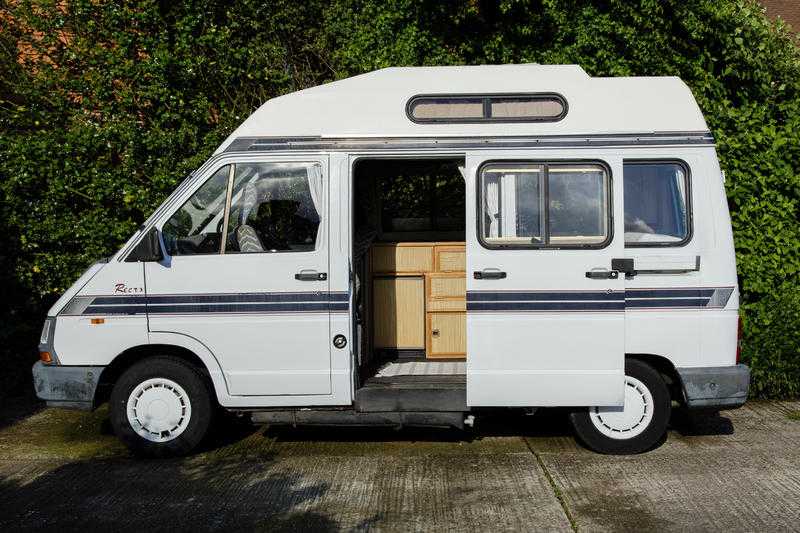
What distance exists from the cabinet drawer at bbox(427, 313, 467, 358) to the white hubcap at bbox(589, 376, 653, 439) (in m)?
1.55

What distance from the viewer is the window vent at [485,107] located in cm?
641

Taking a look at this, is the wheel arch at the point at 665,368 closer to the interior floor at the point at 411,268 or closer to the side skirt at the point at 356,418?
the side skirt at the point at 356,418

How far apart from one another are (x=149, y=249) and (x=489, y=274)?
2.52 meters

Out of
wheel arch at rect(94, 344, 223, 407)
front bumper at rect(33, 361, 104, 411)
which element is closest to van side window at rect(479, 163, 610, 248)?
wheel arch at rect(94, 344, 223, 407)

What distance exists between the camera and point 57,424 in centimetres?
789

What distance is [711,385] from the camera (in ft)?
20.7

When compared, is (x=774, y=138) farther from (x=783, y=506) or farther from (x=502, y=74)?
(x=783, y=506)

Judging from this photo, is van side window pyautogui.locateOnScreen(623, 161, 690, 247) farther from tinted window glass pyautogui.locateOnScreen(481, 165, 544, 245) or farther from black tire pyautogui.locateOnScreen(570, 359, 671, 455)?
black tire pyautogui.locateOnScreen(570, 359, 671, 455)

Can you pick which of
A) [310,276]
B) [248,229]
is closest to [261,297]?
[310,276]

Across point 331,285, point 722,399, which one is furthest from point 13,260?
point 722,399

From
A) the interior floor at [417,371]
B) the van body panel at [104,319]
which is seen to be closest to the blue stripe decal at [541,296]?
the interior floor at [417,371]

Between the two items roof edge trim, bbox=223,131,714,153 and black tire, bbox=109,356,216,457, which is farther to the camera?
black tire, bbox=109,356,216,457

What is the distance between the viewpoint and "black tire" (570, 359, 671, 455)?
6.45 metres

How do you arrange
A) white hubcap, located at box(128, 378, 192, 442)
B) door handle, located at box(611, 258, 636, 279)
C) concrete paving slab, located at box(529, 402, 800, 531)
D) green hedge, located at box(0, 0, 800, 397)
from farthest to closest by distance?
1. green hedge, located at box(0, 0, 800, 397)
2. white hubcap, located at box(128, 378, 192, 442)
3. door handle, located at box(611, 258, 636, 279)
4. concrete paving slab, located at box(529, 402, 800, 531)
